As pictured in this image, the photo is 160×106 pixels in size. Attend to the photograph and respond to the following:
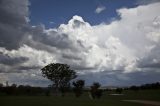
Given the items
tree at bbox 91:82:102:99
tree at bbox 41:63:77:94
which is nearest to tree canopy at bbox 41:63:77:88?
tree at bbox 41:63:77:94

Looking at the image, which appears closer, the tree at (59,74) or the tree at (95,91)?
the tree at (95,91)

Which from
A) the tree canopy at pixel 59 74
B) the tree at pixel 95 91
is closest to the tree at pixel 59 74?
the tree canopy at pixel 59 74

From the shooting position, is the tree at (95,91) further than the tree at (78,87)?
No

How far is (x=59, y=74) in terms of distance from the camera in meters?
125

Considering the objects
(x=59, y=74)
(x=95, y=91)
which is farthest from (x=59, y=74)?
(x=95, y=91)

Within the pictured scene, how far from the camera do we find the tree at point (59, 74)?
406 ft

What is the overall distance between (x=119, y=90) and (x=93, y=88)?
155ft

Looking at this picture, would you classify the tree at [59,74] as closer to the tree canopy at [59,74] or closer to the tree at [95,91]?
the tree canopy at [59,74]

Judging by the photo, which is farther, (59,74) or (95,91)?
(59,74)

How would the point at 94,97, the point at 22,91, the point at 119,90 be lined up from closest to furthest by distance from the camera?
1. the point at 94,97
2. the point at 119,90
3. the point at 22,91

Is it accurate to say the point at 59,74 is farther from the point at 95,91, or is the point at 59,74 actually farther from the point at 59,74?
the point at 95,91

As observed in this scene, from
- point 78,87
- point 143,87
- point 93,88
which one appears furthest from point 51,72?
point 143,87

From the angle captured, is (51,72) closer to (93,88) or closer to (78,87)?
(78,87)

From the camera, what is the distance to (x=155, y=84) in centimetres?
17788
